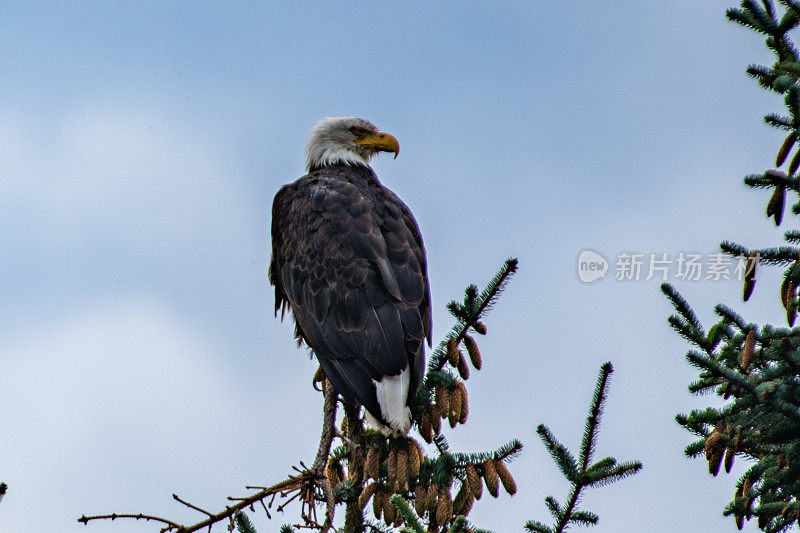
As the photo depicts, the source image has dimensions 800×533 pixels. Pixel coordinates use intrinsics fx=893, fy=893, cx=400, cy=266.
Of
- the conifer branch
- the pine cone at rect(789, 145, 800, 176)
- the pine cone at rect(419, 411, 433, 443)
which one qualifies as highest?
the pine cone at rect(789, 145, 800, 176)

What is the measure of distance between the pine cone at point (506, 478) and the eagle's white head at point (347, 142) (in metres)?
3.86

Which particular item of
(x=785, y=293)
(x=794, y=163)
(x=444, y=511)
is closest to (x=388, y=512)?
(x=444, y=511)

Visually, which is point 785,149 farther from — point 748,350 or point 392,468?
point 392,468

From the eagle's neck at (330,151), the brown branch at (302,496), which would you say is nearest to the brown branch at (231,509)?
the brown branch at (302,496)

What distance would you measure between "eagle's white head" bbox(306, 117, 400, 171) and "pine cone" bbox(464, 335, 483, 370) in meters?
3.20

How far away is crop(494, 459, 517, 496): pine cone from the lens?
3662 millimetres

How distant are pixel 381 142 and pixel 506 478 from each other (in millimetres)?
3998

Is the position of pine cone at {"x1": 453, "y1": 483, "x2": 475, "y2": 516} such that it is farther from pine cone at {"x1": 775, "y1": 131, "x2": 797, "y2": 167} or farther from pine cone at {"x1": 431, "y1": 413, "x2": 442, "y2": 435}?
pine cone at {"x1": 775, "y1": 131, "x2": 797, "y2": 167}

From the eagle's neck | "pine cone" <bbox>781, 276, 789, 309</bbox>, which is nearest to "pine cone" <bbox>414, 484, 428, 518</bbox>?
"pine cone" <bbox>781, 276, 789, 309</bbox>

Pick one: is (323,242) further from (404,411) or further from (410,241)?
(404,411)

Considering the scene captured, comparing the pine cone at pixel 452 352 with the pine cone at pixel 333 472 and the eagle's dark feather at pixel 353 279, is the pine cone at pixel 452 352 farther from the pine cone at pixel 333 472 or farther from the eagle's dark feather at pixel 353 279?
the pine cone at pixel 333 472

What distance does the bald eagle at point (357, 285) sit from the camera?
188 inches

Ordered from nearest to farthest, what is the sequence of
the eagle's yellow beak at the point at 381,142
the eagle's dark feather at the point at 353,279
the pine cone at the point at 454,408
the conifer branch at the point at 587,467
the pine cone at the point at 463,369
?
the conifer branch at the point at 587,467
the pine cone at the point at 454,408
the pine cone at the point at 463,369
the eagle's dark feather at the point at 353,279
the eagle's yellow beak at the point at 381,142

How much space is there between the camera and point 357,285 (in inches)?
207
